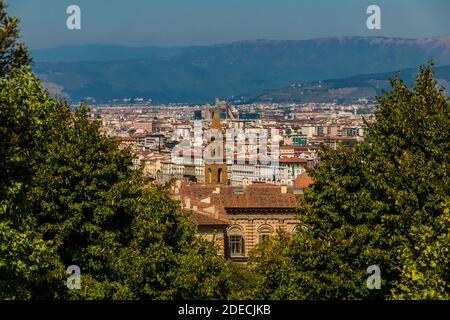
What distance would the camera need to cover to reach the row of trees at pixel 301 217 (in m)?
25.0

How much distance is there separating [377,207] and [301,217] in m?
3.84

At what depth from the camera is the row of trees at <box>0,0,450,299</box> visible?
25.0 meters

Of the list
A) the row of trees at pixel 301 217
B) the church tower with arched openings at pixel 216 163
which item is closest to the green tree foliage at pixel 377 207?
the row of trees at pixel 301 217

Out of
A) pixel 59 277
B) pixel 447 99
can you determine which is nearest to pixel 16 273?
pixel 59 277

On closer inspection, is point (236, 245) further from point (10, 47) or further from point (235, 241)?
point (10, 47)

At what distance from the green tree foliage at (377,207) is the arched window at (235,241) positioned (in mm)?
27591

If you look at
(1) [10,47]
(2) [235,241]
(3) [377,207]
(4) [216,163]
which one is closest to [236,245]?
(2) [235,241]

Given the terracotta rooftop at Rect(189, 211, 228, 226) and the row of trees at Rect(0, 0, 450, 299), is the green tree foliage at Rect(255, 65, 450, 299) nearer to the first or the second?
the row of trees at Rect(0, 0, 450, 299)

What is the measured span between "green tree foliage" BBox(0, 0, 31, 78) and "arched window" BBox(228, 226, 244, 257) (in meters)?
39.8

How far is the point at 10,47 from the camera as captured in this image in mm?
18859

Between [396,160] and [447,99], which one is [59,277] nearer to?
[396,160]

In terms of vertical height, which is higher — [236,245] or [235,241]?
[235,241]

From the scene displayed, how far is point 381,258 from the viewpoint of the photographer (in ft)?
82.7

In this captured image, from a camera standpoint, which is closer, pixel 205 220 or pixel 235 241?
pixel 205 220
